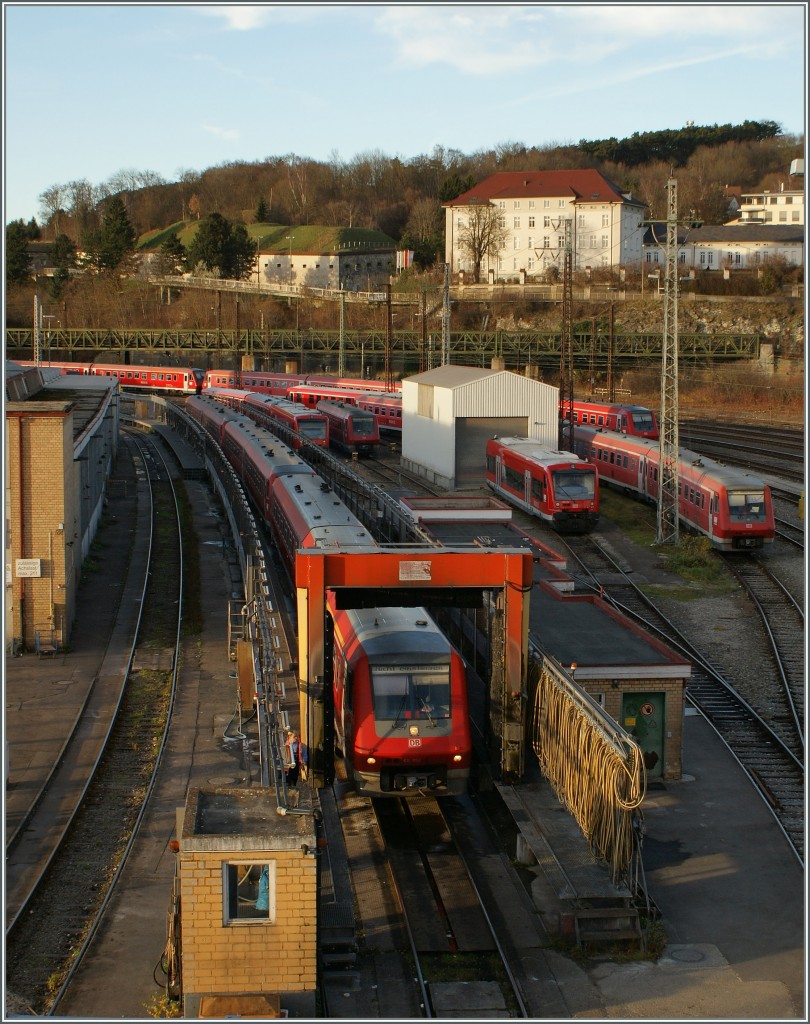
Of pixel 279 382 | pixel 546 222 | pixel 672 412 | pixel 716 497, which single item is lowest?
pixel 716 497

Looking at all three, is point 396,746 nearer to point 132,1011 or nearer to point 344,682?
point 344,682

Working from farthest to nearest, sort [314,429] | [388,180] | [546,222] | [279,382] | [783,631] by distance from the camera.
Answer: 1. [388,180]
2. [546,222]
3. [279,382]
4. [314,429]
5. [783,631]

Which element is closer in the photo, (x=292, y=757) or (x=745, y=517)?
(x=292, y=757)

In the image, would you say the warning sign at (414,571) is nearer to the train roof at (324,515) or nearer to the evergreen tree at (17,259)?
the train roof at (324,515)

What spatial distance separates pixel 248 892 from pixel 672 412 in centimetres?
2472

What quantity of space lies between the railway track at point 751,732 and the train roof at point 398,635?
5.05 meters

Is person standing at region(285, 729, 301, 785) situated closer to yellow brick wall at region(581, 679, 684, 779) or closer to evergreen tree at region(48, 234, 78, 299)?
yellow brick wall at region(581, 679, 684, 779)

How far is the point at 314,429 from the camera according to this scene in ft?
170

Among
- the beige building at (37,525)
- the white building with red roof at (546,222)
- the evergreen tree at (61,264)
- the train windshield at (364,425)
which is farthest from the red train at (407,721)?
the evergreen tree at (61,264)

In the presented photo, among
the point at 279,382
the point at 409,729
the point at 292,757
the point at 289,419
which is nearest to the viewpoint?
the point at 409,729

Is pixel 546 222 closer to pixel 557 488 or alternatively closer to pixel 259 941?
pixel 557 488

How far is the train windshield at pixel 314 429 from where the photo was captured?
5144 centimetres

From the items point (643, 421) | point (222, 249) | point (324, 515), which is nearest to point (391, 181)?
point (222, 249)

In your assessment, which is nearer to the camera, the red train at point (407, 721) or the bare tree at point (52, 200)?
the red train at point (407, 721)
